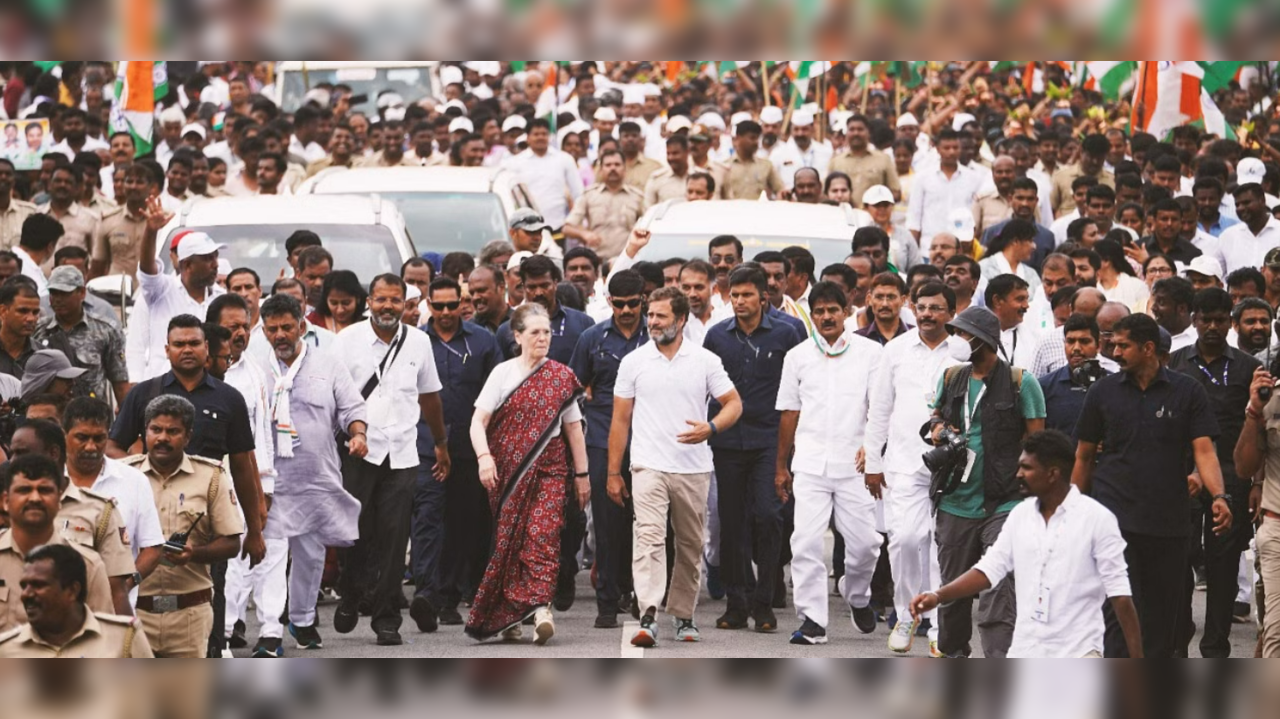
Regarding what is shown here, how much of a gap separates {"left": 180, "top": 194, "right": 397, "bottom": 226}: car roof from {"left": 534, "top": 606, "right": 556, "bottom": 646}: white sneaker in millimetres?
5402

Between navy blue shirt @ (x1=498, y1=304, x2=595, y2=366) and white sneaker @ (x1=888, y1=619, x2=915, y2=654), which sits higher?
navy blue shirt @ (x1=498, y1=304, x2=595, y2=366)

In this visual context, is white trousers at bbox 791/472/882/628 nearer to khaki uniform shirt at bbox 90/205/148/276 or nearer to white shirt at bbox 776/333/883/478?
white shirt at bbox 776/333/883/478

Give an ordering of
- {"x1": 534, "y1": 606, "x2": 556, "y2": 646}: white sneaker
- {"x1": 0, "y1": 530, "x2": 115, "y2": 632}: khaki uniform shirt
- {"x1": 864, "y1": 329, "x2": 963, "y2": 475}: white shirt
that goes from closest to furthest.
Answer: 1. {"x1": 0, "y1": 530, "x2": 115, "y2": 632}: khaki uniform shirt
2. {"x1": 534, "y1": 606, "x2": 556, "y2": 646}: white sneaker
3. {"x1": 864, "y1": 329, "x2": 963, "y2": 475}: white shirt

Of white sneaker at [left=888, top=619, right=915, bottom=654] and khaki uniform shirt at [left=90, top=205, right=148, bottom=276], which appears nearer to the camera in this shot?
white sneaker at [left=888, top=619, right=915, bottom=654]

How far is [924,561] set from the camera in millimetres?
10250

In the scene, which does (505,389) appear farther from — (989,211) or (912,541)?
(989,211)

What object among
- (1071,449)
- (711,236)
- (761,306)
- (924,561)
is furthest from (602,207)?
(1071,449)

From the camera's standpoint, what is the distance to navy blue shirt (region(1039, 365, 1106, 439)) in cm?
995

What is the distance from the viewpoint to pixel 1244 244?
14859 millimetres

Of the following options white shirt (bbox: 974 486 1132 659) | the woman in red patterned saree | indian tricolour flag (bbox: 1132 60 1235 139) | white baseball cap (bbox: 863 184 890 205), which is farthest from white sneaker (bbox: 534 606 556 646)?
indian tricolour flag (bbox: 1132 60 1235 139)

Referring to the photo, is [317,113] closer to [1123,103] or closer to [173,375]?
[1123,103]

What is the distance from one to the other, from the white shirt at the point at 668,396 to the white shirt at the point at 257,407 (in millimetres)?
1959

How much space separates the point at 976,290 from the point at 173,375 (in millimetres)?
6516

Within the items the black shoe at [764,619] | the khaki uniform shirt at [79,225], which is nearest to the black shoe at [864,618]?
the black shoe at [764,619]
